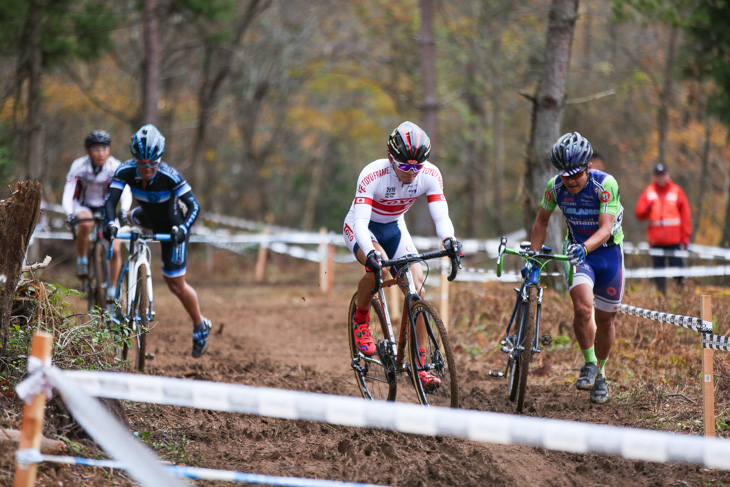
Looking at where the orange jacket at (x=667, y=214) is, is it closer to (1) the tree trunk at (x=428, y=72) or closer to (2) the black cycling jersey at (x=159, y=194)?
(1) the tree trunk at (x=428, y=72)

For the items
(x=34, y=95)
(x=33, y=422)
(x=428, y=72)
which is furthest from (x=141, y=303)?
(x=428, y=72)

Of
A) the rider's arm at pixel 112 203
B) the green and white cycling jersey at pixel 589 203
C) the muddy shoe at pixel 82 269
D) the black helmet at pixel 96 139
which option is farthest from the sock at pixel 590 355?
the muddy shoe at pixel 82 269

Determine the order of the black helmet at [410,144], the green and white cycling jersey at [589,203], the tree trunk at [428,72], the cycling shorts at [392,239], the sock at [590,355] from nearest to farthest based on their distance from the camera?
the black helmet at [410,144] < the green and white cycling jersey at [589,203] < the cycling shorts at [392,239] < the sock at [590,355] < the tree trunk at [428,72]

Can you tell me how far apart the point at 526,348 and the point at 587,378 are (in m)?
0.85

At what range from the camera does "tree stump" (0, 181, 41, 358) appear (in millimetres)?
4766

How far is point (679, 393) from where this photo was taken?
6.33 m

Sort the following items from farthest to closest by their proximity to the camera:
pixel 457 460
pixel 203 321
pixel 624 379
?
pixel 203 321, pixel 624 379, pixel 457 460

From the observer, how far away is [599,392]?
21.3ft

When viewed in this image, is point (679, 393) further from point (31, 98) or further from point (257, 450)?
point (31, 98)

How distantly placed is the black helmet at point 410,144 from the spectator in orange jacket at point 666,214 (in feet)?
25.4

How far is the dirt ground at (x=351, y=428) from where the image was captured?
14.9 feet

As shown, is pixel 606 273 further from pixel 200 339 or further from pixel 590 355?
pixel 200 339

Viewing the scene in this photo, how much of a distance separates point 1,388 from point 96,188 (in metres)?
5.71

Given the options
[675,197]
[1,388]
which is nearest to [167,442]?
[1,388]
